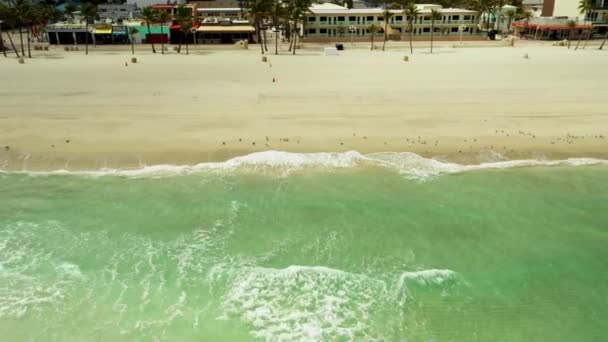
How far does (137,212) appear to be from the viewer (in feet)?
52.4

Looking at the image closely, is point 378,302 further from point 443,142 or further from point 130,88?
point 130,88

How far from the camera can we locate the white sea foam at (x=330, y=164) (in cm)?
1938

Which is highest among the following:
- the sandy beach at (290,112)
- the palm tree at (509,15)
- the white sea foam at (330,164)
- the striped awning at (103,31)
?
the palm tree at (509,15)

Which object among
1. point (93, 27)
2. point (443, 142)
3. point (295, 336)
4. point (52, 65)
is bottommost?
point (295, 336)

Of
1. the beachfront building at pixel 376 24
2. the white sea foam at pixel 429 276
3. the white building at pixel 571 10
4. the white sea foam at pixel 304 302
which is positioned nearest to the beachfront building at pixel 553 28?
the white building at pixel 571 10

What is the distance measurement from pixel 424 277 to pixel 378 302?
5.98ft

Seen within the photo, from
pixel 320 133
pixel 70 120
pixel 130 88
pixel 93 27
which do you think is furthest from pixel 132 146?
pixel 93 27

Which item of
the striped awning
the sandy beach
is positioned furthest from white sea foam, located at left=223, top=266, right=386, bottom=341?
the striped awning

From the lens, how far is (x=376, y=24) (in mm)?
81938

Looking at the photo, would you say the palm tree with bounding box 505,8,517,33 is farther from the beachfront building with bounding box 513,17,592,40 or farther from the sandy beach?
the sandy beach

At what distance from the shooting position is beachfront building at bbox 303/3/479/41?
267ft

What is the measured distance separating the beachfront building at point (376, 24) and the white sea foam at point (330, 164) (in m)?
62.6

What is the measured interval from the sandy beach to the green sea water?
2.81m

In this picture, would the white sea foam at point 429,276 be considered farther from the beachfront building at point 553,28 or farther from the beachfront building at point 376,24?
the beachfront building at point 553,28
